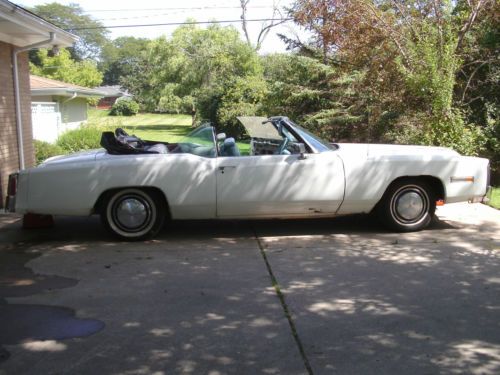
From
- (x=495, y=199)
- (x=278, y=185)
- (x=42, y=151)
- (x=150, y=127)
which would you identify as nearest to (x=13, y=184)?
(x=278, y=185)

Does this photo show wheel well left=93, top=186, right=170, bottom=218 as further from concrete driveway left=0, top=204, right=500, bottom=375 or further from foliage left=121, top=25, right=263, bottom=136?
foliage left=121, top=25, right=263, bottom=136

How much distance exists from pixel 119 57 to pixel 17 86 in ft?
334

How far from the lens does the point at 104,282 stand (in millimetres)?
5176

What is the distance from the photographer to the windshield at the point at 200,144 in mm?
6668

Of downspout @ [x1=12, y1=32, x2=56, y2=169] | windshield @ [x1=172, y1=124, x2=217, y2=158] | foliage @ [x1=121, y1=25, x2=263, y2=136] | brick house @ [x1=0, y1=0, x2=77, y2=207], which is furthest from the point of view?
foliage @ [x1=121, y1=25, x2=263, y2=136]

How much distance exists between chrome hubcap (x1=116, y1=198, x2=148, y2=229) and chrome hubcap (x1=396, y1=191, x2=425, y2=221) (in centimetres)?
311

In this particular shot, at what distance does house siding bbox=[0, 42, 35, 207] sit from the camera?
9.20 meters

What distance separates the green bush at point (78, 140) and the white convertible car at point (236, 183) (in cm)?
1200

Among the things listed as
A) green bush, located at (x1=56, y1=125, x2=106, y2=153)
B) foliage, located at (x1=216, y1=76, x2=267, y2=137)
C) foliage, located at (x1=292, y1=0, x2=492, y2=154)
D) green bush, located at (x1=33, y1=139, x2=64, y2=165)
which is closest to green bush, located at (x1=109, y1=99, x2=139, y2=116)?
foliage, located at (x1=216, y1=76, x2=267, y2=137)

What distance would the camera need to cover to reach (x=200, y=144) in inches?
266

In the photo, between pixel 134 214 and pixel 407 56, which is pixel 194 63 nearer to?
pixel 407 56

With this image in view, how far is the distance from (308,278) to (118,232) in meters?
2.54

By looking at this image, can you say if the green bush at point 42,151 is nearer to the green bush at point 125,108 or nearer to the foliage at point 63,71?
the foliage at point 63,71

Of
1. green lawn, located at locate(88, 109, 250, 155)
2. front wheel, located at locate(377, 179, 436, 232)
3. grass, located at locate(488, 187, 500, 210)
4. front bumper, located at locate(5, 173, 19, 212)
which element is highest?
green lawn, located at locate(88, 109, 250, 155)
